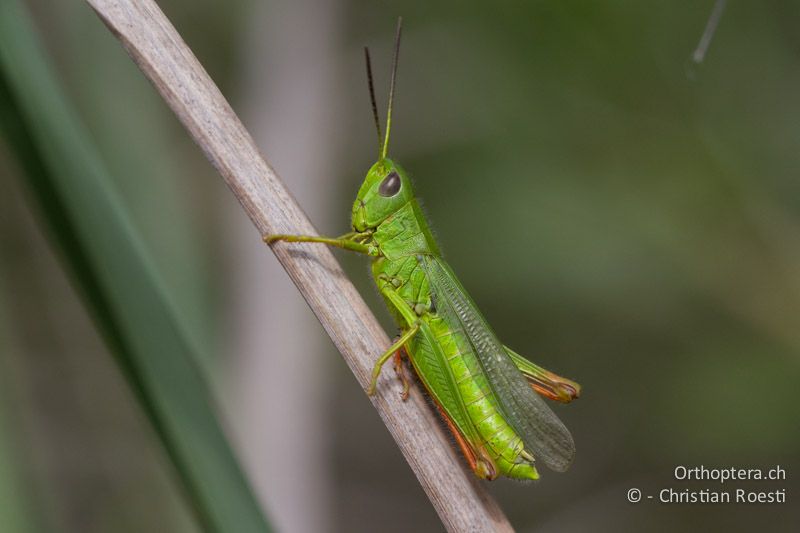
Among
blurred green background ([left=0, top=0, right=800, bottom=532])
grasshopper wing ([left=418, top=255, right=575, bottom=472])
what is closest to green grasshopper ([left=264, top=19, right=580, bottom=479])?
grasshopper wing ([left=418, top=255, right=575, bottom=472])

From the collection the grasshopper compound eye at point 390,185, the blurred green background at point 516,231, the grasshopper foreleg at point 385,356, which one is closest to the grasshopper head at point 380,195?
the grasshopper compound eye at point 390,185

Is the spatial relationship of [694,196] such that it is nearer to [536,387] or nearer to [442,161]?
[442,161]

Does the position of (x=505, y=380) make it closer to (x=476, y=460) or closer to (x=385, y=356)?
(x=476, y=460)

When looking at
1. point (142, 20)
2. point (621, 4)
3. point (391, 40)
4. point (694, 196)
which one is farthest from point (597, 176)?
point (142, 20)

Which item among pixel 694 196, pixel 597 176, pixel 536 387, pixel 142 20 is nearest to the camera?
pixel 142 20

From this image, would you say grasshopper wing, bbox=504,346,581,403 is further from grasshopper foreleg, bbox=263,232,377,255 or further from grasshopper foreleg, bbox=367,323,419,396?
grasshopper foreleg, bbox=263,232,377,255

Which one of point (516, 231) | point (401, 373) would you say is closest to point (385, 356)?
point (401, 373)

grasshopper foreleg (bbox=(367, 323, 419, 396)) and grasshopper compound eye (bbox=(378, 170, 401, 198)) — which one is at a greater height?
grasshopper compound eye (bbox=(378, 170, 401, 198))
